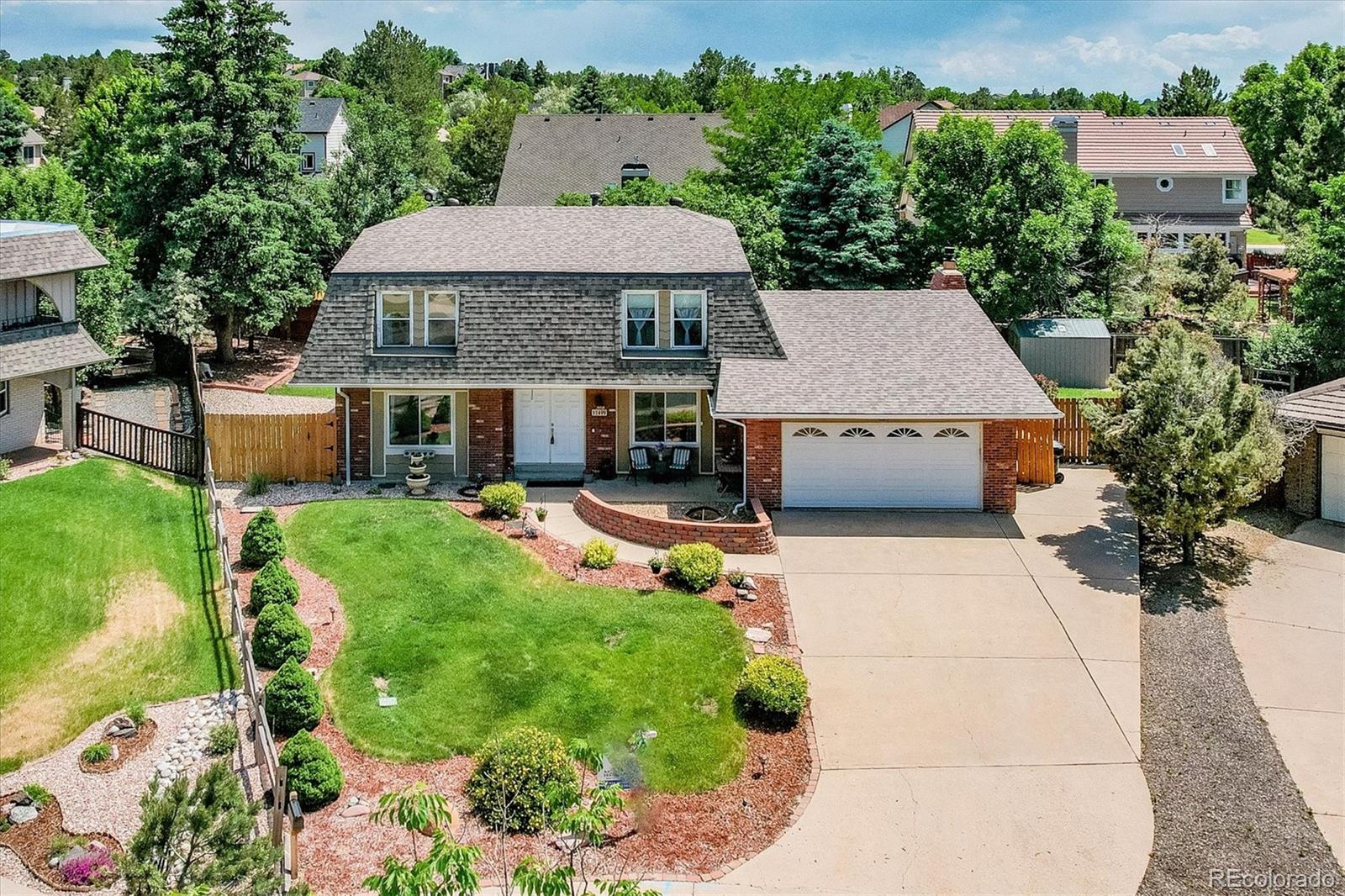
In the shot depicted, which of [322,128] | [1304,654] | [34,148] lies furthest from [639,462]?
[34,148]

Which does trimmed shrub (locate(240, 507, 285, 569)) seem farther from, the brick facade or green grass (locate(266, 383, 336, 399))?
green grass (locate(266, 383, 336, 399))

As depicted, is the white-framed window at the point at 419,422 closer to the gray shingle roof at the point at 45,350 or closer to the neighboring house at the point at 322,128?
the gray shingle roof at the point at 45,350

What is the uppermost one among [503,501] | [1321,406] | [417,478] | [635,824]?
[1321,406]

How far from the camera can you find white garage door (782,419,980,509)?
2145cm

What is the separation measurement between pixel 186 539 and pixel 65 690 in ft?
16.9

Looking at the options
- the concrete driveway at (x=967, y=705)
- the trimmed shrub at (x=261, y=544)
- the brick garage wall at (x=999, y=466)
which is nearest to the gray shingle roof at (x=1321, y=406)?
the concrete driveway at (x=967, y=705)

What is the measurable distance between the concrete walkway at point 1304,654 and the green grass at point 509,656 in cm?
652

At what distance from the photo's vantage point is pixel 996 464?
70.5 feet

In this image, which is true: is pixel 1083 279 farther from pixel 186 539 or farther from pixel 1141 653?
pixel 186 539

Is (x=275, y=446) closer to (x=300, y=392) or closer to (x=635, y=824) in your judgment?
(x=300, y=392)

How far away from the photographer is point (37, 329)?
21969 mm

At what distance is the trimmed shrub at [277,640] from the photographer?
14469 millimetres

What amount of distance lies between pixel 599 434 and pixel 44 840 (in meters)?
14.2

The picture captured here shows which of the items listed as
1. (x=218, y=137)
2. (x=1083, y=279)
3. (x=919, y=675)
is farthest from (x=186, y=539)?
(x=1083, y=279)
